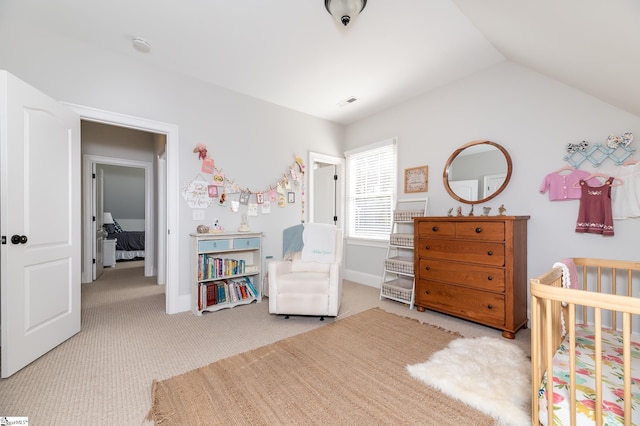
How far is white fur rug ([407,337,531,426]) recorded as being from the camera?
4.85ft

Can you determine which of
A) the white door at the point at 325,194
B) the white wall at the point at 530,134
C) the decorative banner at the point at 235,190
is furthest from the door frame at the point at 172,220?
the white wall at the point at 530,134

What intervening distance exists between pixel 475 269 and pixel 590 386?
157cm

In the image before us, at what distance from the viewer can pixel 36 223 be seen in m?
2.04

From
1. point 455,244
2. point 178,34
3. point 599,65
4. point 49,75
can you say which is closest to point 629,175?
point 599,65

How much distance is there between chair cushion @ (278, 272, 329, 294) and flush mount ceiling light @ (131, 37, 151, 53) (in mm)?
2630

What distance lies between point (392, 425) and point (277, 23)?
2976 mm

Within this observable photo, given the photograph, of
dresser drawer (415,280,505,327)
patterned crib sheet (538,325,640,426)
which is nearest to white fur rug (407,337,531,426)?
dresser drawer (415,280,505,327)

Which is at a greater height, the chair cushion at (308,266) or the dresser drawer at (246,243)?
the dresser drawer at (246,243)

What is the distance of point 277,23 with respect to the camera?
7.39 feet

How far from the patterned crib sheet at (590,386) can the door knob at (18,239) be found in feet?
10.6

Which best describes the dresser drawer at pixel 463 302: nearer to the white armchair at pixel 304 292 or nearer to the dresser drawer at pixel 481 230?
the dresser drawer at pixel 481 230

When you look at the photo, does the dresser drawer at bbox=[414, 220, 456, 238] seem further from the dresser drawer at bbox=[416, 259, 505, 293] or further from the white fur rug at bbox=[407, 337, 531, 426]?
the white fur rug at bbox=[407, 337, 531, 426]

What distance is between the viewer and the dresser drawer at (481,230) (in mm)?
2416

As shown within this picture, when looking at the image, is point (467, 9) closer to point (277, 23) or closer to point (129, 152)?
point (277, 23)
